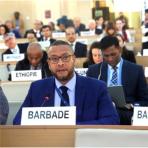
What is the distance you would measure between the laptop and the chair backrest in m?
1.49

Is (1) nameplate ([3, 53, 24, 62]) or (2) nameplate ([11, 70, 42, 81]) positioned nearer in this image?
(2) nameplate ([11, 70, 42, 81])

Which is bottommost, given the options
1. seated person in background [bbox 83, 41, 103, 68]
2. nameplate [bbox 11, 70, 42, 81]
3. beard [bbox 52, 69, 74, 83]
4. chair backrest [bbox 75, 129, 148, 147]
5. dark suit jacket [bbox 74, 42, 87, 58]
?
dark suit jacket [bbox 74, 42, 87, 58]

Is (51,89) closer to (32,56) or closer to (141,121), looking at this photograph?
(141,121)

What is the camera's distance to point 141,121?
238cm

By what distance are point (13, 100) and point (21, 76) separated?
498 mm

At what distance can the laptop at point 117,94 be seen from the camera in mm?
3365

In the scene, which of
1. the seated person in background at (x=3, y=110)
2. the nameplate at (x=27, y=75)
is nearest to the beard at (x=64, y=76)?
the seated person in background at (x=3, y=110)

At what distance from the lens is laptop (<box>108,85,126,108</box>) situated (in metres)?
3.37

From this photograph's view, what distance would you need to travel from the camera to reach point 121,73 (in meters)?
3.84

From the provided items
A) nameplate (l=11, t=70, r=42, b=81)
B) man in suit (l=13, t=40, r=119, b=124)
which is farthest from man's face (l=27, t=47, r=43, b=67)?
man in suit (l=13, t=40, r=119, b=124)

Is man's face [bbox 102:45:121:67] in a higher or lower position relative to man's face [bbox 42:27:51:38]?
higher

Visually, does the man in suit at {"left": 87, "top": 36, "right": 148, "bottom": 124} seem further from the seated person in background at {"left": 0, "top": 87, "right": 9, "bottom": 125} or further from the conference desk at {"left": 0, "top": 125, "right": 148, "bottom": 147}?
the conference desk at {"left": 0, "top": 125, "right": 148, "bottom": 147}

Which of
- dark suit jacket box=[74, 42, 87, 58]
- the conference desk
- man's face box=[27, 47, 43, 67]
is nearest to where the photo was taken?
the conference desk

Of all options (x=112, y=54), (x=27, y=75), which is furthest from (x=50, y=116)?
(x=27, y=75)
